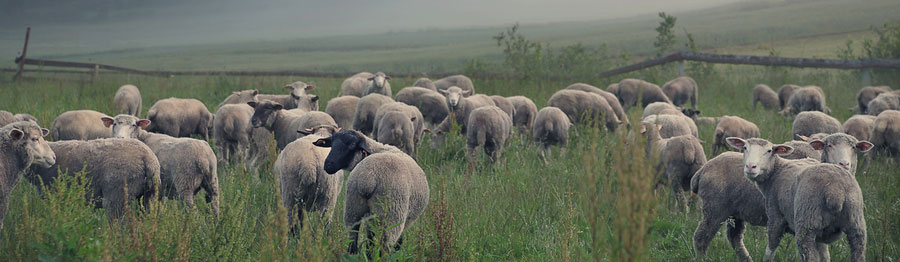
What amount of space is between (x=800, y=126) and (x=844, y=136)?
136 inches

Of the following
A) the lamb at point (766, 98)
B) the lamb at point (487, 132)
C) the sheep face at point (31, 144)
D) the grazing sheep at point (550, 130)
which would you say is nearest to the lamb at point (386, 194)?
the sheep face at point (31, 144)

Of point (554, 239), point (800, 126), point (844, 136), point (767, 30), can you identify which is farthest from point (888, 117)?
point (767, 30)

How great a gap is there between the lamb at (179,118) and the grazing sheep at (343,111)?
2.23 metres

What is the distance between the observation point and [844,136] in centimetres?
616

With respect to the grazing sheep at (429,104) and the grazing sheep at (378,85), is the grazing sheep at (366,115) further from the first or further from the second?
the grazing sheep at (378,85)

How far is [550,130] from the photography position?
32.9 ft

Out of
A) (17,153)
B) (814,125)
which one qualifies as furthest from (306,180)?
(814,125)

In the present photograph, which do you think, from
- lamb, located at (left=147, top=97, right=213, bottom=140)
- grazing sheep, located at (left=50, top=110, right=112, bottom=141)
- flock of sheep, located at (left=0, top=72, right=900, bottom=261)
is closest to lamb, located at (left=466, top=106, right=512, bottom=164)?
flock of sheep, located at (left=0, top=72, right=900, bottom=261)

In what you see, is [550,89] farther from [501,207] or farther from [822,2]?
[822,2]

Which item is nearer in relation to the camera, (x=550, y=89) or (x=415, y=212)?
(x=415, y=212)

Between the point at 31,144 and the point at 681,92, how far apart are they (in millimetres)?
15742

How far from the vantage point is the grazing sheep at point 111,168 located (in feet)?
18.3

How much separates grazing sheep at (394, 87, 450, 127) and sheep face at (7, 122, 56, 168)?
729 cm

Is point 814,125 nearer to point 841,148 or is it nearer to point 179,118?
point 841,148
